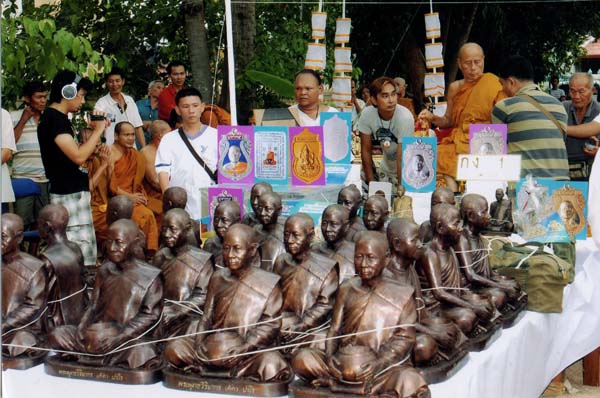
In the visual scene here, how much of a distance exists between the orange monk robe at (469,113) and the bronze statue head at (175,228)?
9.48 feet

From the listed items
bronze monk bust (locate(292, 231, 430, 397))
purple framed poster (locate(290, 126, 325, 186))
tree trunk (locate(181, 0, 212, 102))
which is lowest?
bronze monk bust (locate(292, 231, 430, 397))

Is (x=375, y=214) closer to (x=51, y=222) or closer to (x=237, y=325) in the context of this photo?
(x=237, y=325)

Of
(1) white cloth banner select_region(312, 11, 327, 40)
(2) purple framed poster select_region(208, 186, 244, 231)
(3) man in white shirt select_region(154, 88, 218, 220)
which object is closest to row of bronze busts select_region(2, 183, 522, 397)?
(2) purple framed poster select_region(208, 186, 244, 231)

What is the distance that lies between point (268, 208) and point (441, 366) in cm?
151

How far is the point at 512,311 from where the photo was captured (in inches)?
189

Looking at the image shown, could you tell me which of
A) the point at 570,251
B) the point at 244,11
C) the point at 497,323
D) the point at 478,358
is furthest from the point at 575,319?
the point at 244,11

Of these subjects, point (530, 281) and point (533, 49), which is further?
point (533, 49)

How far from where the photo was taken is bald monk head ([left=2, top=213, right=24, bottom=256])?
413cm

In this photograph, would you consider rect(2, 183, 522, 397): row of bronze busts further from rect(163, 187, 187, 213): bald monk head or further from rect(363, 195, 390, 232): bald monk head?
rect(163, 187, 187, 213): bald monk head

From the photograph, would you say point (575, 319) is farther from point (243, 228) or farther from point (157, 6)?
point (157, 6)

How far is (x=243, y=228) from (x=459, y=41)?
38.1ft

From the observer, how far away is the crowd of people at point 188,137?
620 cm

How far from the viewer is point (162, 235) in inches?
178

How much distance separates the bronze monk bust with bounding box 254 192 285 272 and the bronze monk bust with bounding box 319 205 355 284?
1.01 feet
